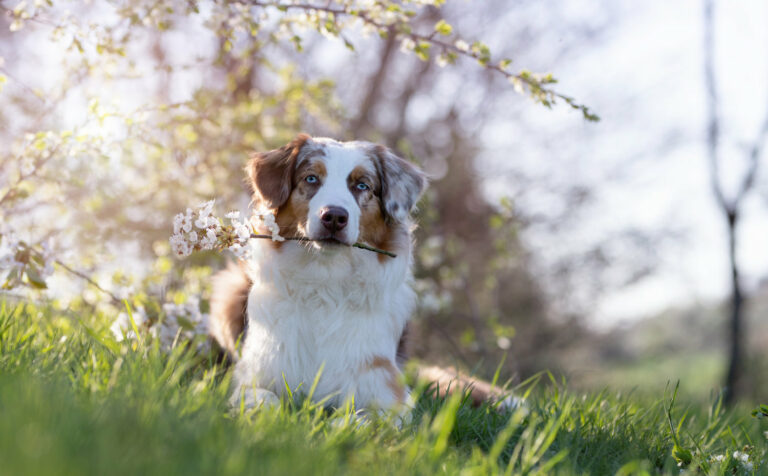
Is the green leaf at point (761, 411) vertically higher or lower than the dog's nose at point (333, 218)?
lower

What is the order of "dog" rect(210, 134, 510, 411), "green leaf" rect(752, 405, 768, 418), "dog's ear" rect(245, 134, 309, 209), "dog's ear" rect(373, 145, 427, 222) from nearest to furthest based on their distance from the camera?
"green leaf" rect(752, 405, 768, 418) < "dog" rect(210, 134, 510, 411) < "dog's ear" rect(245, 134, 309, 209) < "dog's ear" rect(373, 145, 427, 222)

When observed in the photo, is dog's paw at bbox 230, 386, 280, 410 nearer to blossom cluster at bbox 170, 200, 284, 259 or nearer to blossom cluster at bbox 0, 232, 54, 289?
blossom cluster at bbox 170, 200, 284, 259

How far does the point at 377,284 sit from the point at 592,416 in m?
1.49

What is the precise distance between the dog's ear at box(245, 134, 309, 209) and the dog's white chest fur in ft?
1.04

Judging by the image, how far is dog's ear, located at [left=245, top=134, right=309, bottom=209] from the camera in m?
4.07

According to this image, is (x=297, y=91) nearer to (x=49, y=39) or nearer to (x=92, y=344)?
(x=49, y=39)

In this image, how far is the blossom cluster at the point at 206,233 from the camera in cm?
332

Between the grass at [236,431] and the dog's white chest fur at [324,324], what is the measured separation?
35 centimetres

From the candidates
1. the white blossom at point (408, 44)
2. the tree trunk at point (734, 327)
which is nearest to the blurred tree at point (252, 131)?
the white blossom at point (408, 44)

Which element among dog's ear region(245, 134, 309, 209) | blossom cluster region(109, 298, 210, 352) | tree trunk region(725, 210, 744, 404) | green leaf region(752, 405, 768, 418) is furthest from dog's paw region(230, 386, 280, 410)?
tree trunk region(725, 210, 744, 404)

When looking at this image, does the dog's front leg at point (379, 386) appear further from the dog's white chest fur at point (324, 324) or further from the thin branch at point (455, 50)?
the thin branch at point (455, 50)

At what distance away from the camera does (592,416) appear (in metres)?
3.60

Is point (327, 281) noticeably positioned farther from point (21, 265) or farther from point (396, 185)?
point (21, 265)

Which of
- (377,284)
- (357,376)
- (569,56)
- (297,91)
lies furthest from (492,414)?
(569,56)
